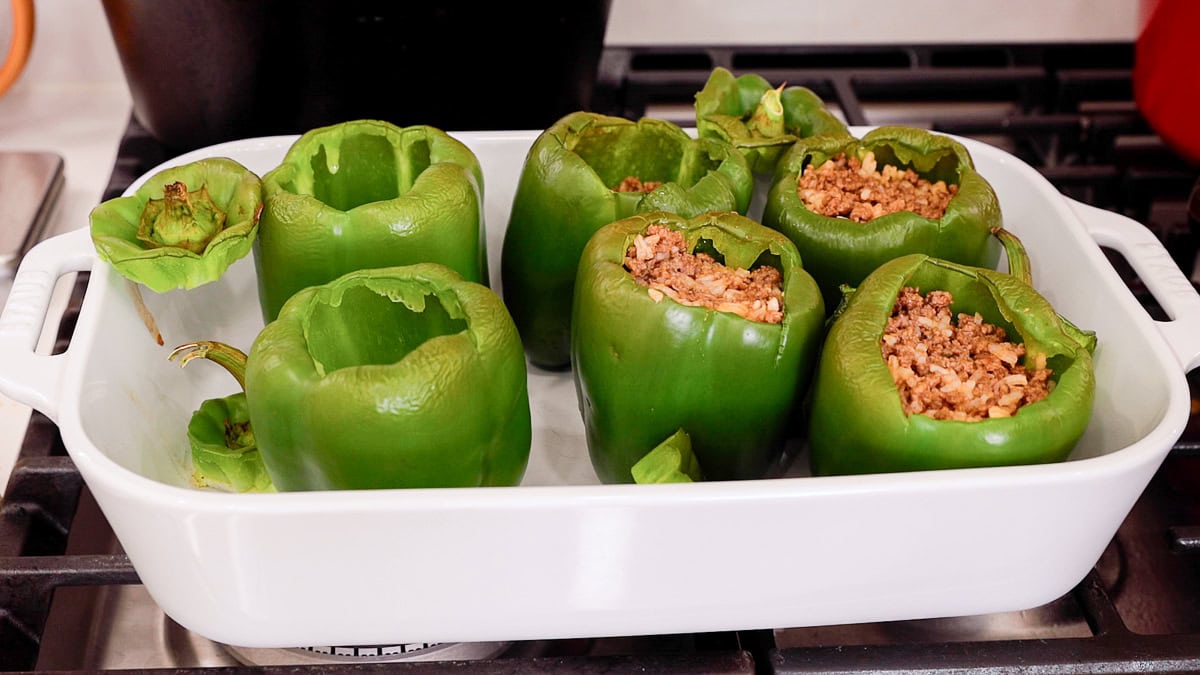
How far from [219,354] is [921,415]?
1.58 ft

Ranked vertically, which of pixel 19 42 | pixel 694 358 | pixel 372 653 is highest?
pixel 694 358

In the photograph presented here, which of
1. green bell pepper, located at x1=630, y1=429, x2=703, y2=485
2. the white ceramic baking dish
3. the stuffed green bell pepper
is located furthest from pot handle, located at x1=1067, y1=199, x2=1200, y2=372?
the stuffed green bell pepper

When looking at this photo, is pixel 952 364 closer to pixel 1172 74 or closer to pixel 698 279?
pixel 698 279

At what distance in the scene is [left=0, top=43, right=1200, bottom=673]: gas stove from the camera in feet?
2.28

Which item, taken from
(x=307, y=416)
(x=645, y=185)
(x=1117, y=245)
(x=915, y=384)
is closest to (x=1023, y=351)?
(x=915, y=384)

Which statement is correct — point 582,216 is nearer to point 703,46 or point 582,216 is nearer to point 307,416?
point 307,416

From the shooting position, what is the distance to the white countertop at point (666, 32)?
1.32 meters

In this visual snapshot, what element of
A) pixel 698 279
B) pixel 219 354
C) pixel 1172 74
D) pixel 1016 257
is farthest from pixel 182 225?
pixel 1172 74

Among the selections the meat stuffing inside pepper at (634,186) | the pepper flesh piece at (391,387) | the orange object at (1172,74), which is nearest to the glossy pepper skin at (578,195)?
the meat stuffing inside pepper at (634,186)

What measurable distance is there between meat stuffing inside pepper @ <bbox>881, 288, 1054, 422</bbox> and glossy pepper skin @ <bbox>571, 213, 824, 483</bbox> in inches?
2.4

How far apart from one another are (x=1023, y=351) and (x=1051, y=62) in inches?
30.4

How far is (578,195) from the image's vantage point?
87 cm

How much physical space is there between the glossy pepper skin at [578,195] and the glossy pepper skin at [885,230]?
39 mm

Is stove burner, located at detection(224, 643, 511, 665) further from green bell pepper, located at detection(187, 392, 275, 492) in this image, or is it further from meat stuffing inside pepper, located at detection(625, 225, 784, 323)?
meat stuffing inside pepper, located at detection(625, 225, 784, 323)
